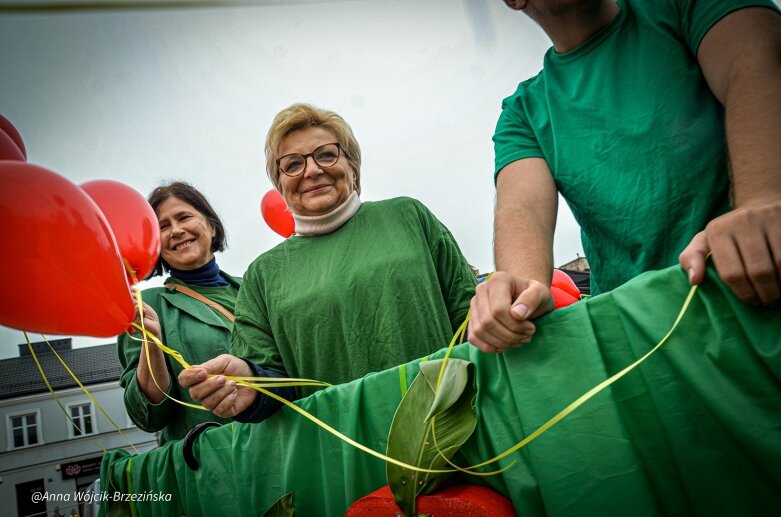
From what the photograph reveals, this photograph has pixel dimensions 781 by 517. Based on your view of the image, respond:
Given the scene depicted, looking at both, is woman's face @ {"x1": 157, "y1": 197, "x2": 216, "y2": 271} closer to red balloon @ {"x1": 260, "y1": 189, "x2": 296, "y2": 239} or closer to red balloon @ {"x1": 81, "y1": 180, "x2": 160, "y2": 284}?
red balloon @ {"x1": 81, "y1": 180, "x2": 160, "y2": 284}

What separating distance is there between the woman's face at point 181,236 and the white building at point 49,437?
17493mm

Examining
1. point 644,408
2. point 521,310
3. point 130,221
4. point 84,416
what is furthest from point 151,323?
point 84,416

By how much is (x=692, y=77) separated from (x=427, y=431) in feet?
2.99

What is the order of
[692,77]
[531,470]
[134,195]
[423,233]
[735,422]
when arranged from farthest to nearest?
[134,195], [423,233], [692,77], [531,470], [735,422]

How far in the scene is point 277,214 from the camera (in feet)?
10.8

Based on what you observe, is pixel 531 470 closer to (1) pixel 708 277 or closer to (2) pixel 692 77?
(1) pixel 708 277

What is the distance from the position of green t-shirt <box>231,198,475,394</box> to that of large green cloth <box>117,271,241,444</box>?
62cm

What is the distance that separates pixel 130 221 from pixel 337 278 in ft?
3.27

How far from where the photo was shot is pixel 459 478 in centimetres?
82

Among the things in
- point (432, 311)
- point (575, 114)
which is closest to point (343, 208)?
point (432, 311)

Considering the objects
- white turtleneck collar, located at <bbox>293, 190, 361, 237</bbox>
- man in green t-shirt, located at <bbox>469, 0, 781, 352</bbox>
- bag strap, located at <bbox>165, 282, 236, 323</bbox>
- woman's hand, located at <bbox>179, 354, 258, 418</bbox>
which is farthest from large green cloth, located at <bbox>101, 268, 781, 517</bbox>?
bag strap, located at <bbox>165, 282, 236, 323</bbox>

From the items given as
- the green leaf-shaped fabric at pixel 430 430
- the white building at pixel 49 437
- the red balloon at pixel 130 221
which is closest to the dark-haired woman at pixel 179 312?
the red balloon at pixel 130 221

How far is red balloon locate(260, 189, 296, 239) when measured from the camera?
3279mm

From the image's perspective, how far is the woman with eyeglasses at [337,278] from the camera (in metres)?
1.45
